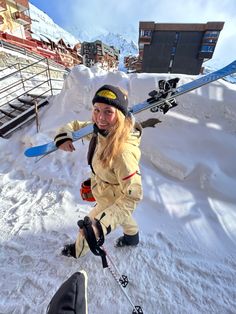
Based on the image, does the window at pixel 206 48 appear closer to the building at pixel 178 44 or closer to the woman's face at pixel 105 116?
the building at pixel 178 44

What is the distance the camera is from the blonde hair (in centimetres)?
125

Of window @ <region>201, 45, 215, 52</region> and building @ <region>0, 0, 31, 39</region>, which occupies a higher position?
building @ <region>0, 0, 31, 39</region>

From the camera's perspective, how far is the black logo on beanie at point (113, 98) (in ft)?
4.22

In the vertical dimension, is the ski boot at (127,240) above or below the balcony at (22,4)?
below

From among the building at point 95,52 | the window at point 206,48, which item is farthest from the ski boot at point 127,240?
the building at point 95,52

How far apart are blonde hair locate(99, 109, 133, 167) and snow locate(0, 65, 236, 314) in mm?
1141

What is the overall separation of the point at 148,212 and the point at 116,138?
1.51 metres

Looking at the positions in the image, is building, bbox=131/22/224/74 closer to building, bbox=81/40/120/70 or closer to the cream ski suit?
building, bbox=81/40/120/70

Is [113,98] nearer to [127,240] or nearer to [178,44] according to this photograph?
[127,240]

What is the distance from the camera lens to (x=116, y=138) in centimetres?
125

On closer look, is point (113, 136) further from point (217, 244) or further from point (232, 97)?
point (232, 97)

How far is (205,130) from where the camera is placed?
3.11m

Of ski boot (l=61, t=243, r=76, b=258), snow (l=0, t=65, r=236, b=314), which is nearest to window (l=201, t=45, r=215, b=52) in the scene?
snow (l=0, t=65, r=236, b=314)

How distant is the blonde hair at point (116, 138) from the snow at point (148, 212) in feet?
3.74
